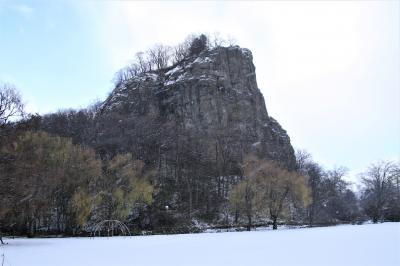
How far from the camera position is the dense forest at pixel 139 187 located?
3619 cm

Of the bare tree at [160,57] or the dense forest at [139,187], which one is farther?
the bare tree at [160,57]

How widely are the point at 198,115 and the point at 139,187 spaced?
42.0 meters

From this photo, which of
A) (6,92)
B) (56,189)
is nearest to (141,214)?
(56,189)

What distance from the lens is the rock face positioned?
72938 millimetres

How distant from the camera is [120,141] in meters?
70.9

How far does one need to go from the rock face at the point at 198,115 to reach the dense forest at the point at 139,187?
1.00m

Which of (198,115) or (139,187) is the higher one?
(198,115)

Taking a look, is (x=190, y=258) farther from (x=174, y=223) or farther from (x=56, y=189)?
(x=174, y=223)

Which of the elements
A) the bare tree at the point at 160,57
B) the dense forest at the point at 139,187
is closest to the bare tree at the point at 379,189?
the dense forest at the point at 139,187

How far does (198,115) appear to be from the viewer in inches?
3408

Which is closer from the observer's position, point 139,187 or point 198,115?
point 139,187

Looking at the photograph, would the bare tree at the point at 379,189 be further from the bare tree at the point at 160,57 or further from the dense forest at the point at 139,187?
the bare tree at the point at 160,57

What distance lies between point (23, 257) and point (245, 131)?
69.1 metres

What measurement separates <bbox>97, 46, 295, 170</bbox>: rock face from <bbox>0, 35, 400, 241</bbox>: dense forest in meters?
1.00
